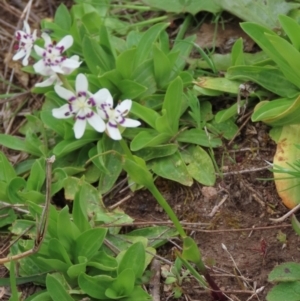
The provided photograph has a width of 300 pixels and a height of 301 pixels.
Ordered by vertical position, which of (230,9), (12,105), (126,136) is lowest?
(12,105)

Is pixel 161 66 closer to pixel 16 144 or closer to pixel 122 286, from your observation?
pixel 16 144

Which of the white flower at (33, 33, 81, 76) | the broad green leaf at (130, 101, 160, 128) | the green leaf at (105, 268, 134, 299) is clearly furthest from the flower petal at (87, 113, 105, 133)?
the broad green leaf at (130, 101, 160, 128)

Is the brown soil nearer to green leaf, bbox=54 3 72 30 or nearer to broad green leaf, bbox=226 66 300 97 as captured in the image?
broad green leaf, bbox=226 66 300 97

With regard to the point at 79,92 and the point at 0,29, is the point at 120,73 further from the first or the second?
the point at 0,29

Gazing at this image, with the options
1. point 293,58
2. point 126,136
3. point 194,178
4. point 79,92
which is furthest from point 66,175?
point 293,58

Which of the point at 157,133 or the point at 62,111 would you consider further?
the point at 157,133
